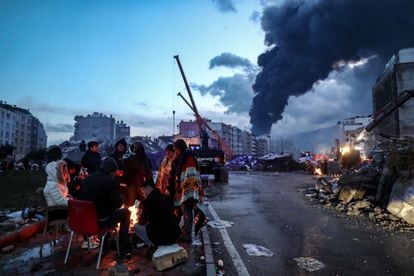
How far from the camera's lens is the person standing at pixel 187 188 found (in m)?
6.28

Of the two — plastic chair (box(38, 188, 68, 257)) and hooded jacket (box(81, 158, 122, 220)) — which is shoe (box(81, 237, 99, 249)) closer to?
plastic chair (box(38, 188, 68, 257))

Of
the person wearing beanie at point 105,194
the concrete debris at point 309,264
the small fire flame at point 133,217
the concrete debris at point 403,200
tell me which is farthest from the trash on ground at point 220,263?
the concrete debris at point 403,200

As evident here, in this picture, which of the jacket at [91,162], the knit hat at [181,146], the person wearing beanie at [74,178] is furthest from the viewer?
the jacket at [91,162]

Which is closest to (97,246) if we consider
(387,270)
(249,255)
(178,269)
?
(178,269)

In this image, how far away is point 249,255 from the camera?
561 cm

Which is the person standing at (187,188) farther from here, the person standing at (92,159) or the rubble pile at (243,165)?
the rubble pile at (243,165)

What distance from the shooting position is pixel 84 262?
5078mm

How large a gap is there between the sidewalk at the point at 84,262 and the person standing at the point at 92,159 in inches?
79.5

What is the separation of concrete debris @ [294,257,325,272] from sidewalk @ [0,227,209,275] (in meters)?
1.44

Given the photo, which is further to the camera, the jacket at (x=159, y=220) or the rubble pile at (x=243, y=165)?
the rubble pile at (x=243, y=165)

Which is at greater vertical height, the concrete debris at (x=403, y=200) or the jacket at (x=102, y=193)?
the jacket at (x=102, y=193)

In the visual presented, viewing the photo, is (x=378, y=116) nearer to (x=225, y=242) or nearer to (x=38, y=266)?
(x=225, y=242)

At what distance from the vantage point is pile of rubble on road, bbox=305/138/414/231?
813cm

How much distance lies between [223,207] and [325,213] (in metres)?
3.31
